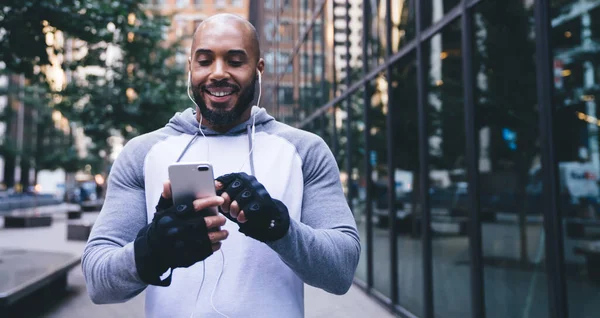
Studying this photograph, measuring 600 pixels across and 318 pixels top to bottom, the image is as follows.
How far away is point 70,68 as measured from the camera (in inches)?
337

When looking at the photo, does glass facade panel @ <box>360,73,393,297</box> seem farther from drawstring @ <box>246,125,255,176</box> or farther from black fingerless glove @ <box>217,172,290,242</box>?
black fingerless glove @ <box>217,172,290,242</box>

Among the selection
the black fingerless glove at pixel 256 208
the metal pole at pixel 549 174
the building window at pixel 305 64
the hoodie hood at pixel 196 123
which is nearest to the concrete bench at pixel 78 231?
the building window at pixel 305 64

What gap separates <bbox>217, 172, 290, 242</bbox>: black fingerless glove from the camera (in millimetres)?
1200

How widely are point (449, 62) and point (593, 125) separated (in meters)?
1.78

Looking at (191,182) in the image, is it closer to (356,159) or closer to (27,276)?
(27,276)

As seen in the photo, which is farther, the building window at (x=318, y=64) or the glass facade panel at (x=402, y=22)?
the building window at (x=318, y=64)

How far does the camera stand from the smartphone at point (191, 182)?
123 cm

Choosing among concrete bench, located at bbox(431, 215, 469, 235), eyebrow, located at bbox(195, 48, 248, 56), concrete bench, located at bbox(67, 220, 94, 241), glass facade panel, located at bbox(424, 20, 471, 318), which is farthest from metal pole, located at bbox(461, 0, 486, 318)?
concrete bench, located at bbox(67, 220, 94, 241)

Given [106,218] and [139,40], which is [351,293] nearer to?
[139,40]

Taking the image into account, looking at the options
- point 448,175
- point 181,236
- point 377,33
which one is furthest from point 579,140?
point 377,33

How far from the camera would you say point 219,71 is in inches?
62.5

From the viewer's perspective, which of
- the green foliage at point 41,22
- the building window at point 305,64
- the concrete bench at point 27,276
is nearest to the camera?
the concrete bench at point 27,276

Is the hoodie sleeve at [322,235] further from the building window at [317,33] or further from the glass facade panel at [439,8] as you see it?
the building window at [317,33]

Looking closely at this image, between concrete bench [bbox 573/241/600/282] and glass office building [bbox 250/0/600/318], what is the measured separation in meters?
0.03
